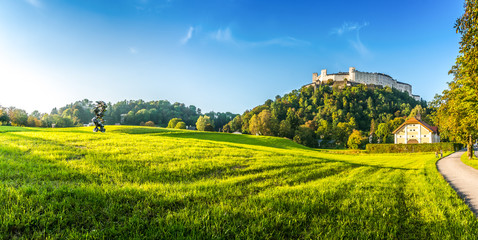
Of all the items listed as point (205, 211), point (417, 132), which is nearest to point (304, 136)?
point (417, 132)

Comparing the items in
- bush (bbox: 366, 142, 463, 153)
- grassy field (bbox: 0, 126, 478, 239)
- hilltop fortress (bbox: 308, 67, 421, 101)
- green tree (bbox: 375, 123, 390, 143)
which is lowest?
bush (bbox: 366, 142, 463, 153)

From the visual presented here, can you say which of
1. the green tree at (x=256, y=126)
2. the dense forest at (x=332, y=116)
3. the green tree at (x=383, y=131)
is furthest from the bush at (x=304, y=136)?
the green tree at (x=383, y=131)

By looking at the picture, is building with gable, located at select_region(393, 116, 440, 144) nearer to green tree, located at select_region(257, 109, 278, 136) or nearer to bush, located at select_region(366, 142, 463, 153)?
bush, located at select_region(366, 142, 463, 153)

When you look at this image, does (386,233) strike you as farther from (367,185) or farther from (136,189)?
(136,189)

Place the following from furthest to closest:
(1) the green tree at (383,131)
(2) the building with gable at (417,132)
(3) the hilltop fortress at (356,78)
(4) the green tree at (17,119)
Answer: (3) the hilltop fortress at (356,78) < (1) the green tree at (383,131) < (4) the green tree at (17,119) < (2) the building with gable at (417,132)

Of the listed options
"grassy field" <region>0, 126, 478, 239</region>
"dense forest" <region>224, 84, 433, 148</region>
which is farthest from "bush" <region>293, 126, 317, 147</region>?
"grassy field" <region>0, 126, 478, 239</region>

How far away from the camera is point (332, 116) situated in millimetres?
117938

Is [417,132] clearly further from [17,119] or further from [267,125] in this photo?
[17,119]

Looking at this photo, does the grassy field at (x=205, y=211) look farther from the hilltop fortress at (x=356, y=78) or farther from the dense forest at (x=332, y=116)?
the hilltop fortress at (x=356, y=78)

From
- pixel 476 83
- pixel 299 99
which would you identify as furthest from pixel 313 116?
pixel 476 83

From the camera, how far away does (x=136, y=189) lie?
554 centimetres

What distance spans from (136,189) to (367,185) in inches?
318

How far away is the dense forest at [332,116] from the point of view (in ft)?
271

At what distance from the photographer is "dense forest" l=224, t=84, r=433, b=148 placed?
82.5 m
